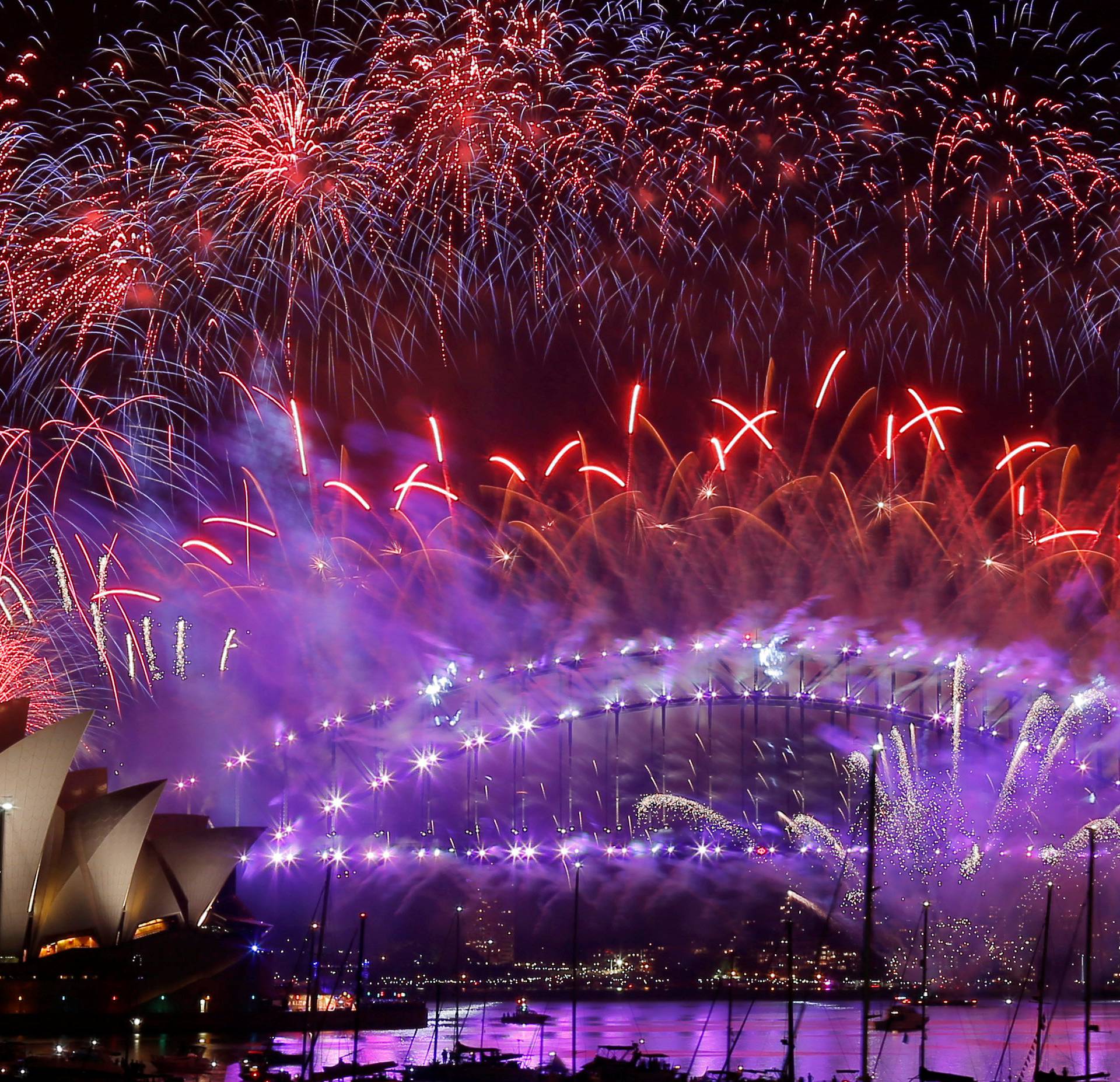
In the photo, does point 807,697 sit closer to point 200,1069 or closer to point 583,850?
point 583,850

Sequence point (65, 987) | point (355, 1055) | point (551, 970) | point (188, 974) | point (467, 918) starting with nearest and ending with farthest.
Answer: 1. point (355, 1055)
2. point (65, 987)
3. point (188, 974)
4. point (467, 918)
5. point (551, 970)

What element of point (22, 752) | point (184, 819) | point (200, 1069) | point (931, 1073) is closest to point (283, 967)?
point (184, 819)

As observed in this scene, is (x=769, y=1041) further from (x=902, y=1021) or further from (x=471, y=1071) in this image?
(x=471, y=1071)

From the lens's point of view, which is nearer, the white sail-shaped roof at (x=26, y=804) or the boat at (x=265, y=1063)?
the boat at (x=265, y=1063)

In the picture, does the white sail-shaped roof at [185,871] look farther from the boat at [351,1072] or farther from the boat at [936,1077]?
the boat at [936,1077]

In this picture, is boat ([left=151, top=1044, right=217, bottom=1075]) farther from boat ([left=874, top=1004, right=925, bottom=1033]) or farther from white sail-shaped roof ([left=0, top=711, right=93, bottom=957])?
boat ([left=874, top=1004, right=925, bottom=1033])

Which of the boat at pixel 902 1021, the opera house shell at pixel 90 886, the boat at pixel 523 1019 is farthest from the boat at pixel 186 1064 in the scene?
the boat at pixel 523 1019
